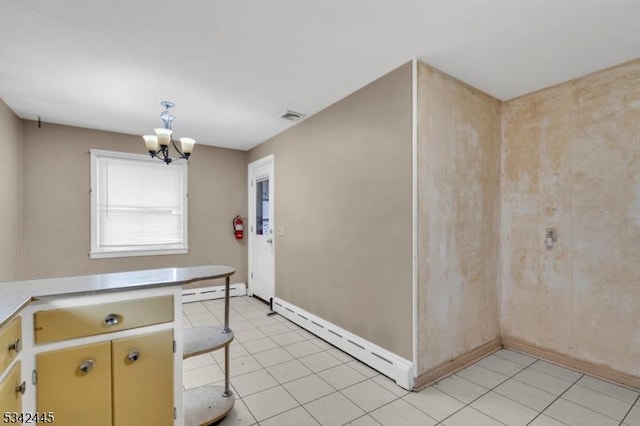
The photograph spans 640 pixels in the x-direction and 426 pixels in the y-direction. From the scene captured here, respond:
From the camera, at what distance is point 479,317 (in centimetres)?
290

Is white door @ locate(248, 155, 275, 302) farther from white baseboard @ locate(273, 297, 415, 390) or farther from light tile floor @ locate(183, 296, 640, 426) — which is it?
light tile floor @ locate(183, 296, 640, 426)

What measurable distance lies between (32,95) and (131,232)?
6.64 ft

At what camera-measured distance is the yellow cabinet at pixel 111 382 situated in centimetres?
140

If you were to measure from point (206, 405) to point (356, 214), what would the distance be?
195 centimetres

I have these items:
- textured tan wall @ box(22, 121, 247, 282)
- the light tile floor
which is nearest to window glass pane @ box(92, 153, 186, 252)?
textured tan wall @ box(22, 121, 247, 282)

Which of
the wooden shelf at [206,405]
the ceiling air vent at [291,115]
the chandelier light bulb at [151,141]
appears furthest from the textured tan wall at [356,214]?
the chandelier light bulb at [151,141]

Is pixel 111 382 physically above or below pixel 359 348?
above

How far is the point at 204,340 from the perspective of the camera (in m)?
1.94

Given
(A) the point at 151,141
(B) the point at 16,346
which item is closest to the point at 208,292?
(A) the point at 151,141

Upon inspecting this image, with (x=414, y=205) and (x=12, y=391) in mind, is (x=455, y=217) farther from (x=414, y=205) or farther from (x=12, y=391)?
(x=12, y=391)

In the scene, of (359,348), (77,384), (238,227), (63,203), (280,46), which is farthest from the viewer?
(238,227)

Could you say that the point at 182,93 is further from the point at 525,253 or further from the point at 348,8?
the point at 525,253

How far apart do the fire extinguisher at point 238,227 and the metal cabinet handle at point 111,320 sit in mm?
3703

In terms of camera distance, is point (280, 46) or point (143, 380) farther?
point (280, 46)
